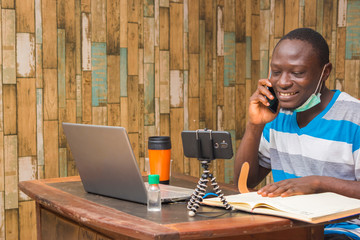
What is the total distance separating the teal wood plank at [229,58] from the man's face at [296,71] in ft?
7.11

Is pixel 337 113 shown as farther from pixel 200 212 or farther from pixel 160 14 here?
pixel 160 14

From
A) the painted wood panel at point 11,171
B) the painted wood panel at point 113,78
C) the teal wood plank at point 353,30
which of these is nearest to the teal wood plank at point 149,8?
the painted wood panel at point 113,78

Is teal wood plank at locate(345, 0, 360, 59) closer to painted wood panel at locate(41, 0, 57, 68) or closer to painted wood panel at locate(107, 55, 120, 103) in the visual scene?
painted wood panel at locate(107, 55, 120, 103)

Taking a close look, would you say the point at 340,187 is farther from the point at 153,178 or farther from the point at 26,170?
the point at 26,170

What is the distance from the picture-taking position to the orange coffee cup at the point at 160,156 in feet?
6.32

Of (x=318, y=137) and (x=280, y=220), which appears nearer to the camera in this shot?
(x=280, y=220)

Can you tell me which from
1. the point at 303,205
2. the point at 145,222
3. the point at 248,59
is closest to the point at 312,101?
the point at 303,205

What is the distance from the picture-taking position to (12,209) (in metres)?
3.28

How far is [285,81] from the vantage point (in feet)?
6.10

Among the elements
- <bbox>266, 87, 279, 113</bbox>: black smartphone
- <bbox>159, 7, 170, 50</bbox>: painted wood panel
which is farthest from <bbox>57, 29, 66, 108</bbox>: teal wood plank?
<bbox>266, 87, 279, 113</bbox>: black smartphone

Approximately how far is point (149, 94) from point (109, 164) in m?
2.16

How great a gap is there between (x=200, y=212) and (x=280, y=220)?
230mm

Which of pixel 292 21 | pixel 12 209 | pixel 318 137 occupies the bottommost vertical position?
pixel 12 209

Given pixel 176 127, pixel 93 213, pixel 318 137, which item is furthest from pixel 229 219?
pixel 176 127
